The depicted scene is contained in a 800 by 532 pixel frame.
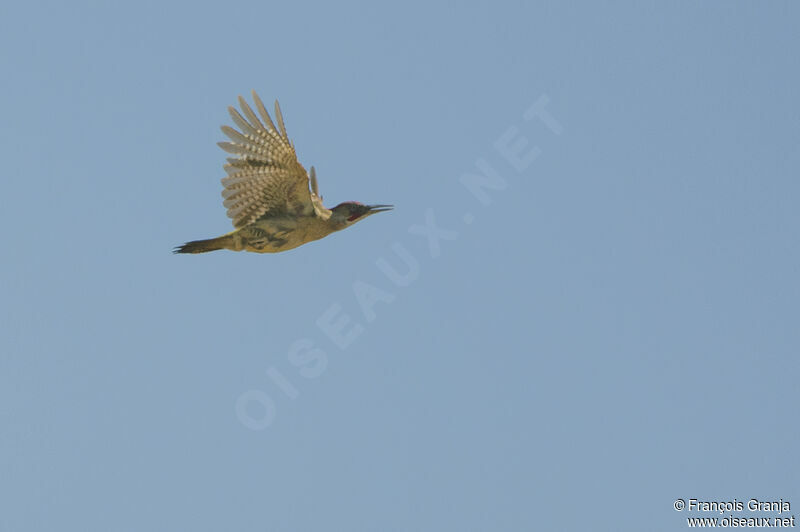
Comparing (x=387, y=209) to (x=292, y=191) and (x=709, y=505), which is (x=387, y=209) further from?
(x=709, y=505)

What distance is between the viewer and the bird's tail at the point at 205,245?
16.2 metres

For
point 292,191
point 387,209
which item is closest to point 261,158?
point 292,191

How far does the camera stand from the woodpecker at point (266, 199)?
16.3 metres

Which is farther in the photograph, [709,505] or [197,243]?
[709,505]

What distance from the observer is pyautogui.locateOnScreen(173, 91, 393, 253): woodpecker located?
16.3 m

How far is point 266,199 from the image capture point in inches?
651

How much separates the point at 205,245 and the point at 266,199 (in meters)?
1.02

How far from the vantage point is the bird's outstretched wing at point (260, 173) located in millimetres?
16234

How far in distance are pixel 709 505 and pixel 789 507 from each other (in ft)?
4.06

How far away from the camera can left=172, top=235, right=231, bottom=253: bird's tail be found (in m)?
16.2

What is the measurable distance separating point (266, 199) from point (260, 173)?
0.37m

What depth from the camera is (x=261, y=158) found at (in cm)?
1636

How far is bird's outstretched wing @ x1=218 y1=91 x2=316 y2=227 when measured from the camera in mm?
Result: 16234

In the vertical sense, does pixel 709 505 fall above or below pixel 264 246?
below
